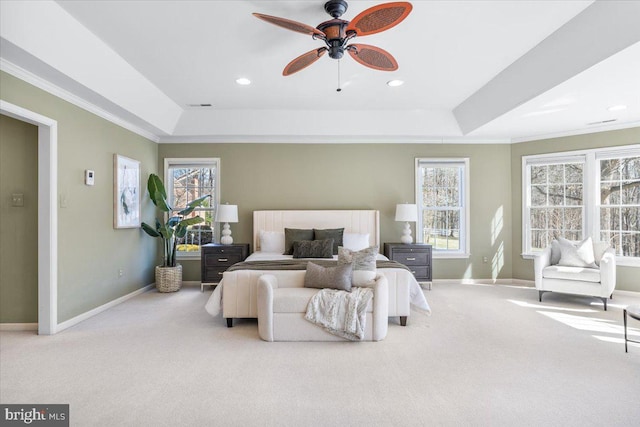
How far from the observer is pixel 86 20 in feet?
10.1

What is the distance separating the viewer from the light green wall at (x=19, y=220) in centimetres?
388

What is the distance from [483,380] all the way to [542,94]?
10.3 ft

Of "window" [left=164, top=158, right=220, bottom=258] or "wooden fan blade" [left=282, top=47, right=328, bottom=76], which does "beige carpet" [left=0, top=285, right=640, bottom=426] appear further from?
"wooden fan blade" [left=282, top=47, right=328, bottom=76]

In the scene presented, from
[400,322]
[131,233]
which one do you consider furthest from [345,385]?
[131,233]

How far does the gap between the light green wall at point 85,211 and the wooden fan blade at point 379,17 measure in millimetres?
3210

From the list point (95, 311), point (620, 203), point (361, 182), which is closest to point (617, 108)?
point (620, 203)

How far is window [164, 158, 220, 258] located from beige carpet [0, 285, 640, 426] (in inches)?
89.1

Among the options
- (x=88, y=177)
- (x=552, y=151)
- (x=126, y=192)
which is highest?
(x=552, y=151)

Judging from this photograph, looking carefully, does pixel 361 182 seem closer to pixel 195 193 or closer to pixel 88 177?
pixel 195 193

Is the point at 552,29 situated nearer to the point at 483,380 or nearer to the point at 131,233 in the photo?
the point at 483,380

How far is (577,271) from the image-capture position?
469 centimetres

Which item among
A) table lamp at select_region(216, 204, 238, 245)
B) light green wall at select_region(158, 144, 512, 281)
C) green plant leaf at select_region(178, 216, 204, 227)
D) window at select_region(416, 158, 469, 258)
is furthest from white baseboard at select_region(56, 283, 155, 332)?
window at select_region(416, 158, 469, 258)

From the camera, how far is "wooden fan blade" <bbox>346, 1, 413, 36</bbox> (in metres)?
2.14

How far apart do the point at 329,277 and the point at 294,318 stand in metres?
0.57
